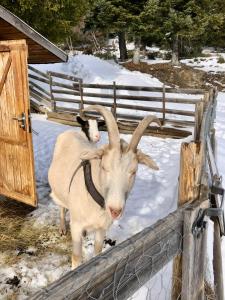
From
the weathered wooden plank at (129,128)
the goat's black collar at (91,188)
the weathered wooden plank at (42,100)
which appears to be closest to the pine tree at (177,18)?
the weathered wooden plank at (42,100)

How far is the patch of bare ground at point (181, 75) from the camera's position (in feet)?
84.9

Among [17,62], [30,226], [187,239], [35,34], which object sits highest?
[35,34]

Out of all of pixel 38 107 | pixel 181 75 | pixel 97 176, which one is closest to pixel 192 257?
pixel 97 176

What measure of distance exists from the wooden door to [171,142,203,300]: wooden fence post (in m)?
3.56

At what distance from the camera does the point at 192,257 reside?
7.80ft

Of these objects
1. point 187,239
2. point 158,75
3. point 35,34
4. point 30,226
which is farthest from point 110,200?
point 158,75

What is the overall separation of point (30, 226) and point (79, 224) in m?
1.92

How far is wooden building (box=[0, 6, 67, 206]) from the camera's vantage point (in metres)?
5.50

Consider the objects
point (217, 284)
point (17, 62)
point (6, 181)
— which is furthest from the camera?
point (6, 181)

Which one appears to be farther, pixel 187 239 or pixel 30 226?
pixel 30 226

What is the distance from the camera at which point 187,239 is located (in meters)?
2.31

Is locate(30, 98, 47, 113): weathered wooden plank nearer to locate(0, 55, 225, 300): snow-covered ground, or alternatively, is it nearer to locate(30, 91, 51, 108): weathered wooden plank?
locate(30, 91, 51, 108): weathered wooden plank

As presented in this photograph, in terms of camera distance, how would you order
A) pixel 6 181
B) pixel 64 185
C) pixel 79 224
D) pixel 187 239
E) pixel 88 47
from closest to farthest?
pixel 187 239 → pixel 79 224 → pixel 64 185 → pixel 6 181 → pixel 88 47

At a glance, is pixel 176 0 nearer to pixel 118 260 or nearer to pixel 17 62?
pixel 17 62
